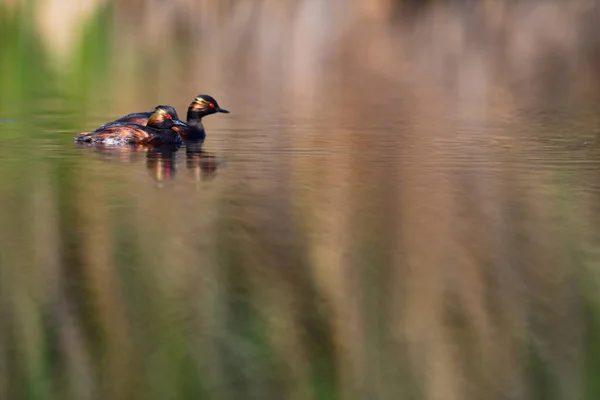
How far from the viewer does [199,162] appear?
12.7 metres

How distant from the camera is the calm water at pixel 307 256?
6.25 metres

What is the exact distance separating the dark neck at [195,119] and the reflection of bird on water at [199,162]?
2.22ft

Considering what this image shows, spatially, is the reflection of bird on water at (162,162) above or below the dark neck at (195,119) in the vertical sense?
below

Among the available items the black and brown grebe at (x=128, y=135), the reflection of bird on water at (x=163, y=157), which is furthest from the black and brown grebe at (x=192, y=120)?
the black and brown grebe at (x=128, y=135)

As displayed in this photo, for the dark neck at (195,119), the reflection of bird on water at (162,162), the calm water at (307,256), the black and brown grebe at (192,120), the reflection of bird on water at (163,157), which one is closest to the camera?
the calm water at (307,256)

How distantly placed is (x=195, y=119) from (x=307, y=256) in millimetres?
7713

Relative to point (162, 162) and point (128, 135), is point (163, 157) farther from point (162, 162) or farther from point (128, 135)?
point (128, 135)

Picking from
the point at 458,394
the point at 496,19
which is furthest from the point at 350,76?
the point at 458,394

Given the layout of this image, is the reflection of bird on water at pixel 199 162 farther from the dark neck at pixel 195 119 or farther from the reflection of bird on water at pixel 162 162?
the dark neck at pixel 195 119

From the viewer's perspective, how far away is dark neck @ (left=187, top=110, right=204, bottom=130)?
15435mm

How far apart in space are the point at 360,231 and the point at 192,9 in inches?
1079

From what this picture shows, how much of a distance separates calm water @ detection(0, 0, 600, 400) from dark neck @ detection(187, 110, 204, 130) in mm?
523

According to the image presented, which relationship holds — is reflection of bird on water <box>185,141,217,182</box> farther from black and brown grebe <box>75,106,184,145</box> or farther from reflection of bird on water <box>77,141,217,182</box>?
black and brown grebe <box>75,106,184,145</box>

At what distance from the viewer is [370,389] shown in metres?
6.04
